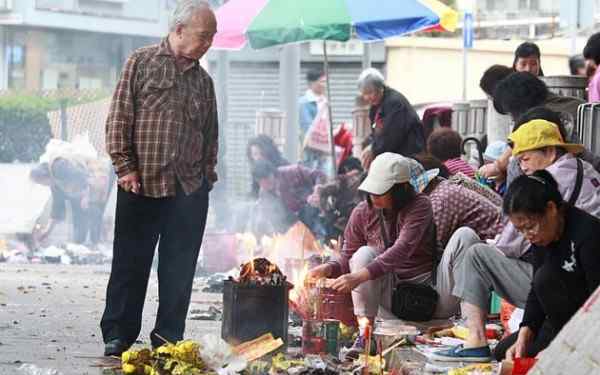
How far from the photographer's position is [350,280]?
8445mm

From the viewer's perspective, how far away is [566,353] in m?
5.34

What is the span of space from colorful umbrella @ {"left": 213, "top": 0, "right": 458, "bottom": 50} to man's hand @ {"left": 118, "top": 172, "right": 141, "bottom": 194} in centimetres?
593

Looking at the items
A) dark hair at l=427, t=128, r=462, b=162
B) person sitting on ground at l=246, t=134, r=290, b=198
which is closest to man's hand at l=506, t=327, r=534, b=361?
dark hair at l=427, t=128, r=462, b=162

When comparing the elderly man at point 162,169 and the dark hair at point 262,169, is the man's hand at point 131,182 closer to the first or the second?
the elderly man at point 162,169

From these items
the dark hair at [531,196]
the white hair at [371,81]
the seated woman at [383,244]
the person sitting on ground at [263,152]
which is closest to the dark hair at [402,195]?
the seated woman at [383,244]

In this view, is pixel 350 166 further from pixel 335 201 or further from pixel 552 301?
pixel 552 301

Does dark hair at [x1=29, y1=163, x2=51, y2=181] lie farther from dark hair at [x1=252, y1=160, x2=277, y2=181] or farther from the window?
the window

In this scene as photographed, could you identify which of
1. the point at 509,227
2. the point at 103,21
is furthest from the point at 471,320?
the point at 103,21

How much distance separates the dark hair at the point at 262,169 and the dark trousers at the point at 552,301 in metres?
9.69

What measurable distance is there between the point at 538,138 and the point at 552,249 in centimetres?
112

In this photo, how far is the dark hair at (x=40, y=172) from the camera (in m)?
19.9

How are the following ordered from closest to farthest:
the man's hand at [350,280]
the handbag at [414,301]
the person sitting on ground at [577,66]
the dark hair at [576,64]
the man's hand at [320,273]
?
the man's hand at [350,280]
the handbag at [414,301]
the man's hand at [320,273]
the person sitting on ground at [577,66]
the dark hair at [576,64]

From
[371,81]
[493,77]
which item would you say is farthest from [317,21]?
[493,77]

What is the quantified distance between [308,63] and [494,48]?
4.51 m
